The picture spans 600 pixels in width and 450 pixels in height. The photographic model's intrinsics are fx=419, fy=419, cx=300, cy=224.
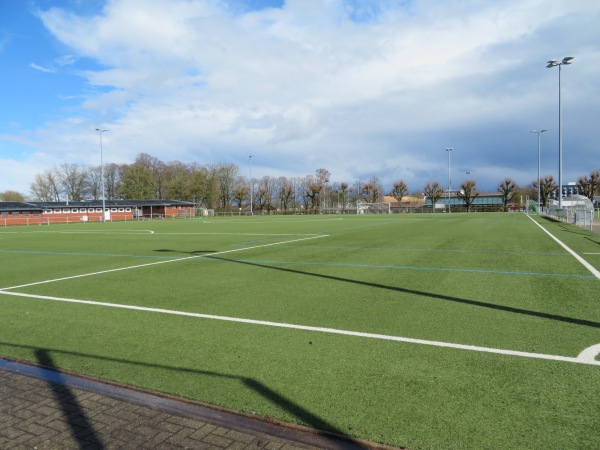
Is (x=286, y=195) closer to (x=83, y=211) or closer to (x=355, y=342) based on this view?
(x=83, y=211)

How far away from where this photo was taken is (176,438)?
3174 mm

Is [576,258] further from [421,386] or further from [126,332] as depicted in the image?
[126,332]

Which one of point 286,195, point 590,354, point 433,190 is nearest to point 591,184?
point 433,190

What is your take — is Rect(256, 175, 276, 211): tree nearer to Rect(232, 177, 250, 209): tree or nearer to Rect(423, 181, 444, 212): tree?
Rect(232, 177, 250, 209): tree

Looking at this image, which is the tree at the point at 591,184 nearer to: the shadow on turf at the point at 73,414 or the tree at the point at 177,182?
the tree at the point at 177,182

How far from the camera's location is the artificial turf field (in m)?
3.33

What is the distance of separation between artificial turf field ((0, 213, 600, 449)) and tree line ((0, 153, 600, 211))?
83.8 metres

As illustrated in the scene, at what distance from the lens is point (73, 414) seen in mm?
3582

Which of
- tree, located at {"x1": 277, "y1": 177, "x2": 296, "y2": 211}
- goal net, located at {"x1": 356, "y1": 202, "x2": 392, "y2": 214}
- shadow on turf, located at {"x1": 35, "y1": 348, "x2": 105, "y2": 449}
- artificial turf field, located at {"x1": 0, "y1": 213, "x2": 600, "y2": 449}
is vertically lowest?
shadow on turf, located at {"x1": 35, "y1": 348, "x2": 105, "y2": 449}

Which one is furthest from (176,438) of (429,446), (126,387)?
(429,446)

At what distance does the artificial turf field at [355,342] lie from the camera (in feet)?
10.9

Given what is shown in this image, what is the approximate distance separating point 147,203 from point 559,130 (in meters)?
68.7

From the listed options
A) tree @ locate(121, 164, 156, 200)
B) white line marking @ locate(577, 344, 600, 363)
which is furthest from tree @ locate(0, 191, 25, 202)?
white line marking @ locate(577, 344, 600, 363)

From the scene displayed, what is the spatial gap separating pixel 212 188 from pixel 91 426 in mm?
92052
